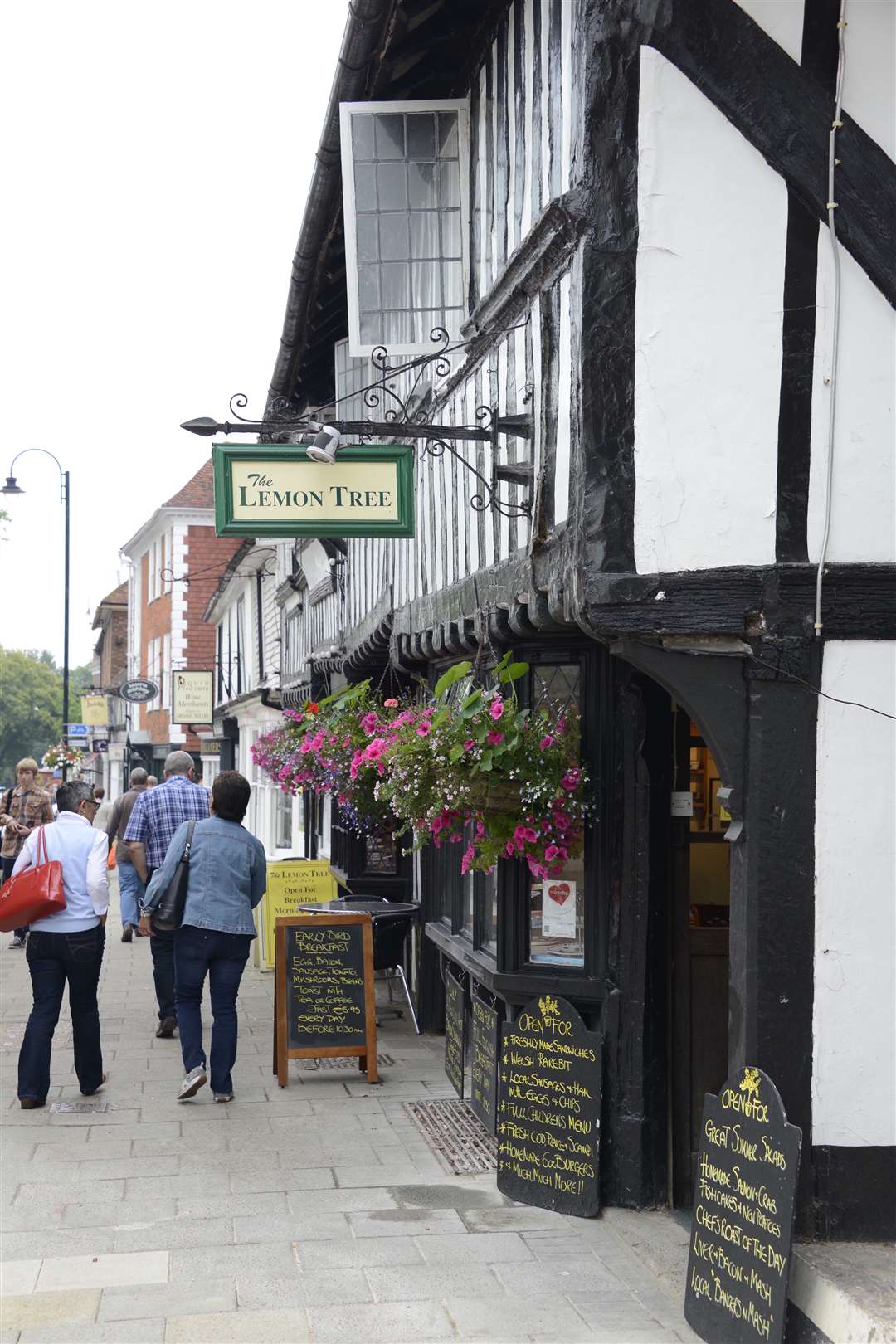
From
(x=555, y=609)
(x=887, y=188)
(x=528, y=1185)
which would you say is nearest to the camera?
(x=887, y=188)

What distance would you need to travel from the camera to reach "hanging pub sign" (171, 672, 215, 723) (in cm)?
3055

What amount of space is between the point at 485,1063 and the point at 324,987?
57.1 inches

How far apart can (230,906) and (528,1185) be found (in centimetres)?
255

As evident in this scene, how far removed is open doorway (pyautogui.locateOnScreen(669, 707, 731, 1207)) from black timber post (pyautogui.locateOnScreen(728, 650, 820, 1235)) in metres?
1.16

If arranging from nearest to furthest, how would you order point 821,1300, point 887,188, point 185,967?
point 821,1300 < point 887,188 < point 185,967

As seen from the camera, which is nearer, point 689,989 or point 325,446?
point 689,989

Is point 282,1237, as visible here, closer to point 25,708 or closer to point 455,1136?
point 455,1136

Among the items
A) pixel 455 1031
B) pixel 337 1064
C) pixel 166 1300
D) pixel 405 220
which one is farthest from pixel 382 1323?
pixel 405 220

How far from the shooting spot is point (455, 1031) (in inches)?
329

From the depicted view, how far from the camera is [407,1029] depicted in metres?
10.3

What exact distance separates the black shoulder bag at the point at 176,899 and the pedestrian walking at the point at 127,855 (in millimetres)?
2601

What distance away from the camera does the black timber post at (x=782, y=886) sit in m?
5.17

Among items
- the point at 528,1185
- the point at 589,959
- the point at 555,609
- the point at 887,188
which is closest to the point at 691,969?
the point at 589,959

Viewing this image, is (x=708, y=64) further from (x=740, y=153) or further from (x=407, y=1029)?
(x=407, y=1029)
